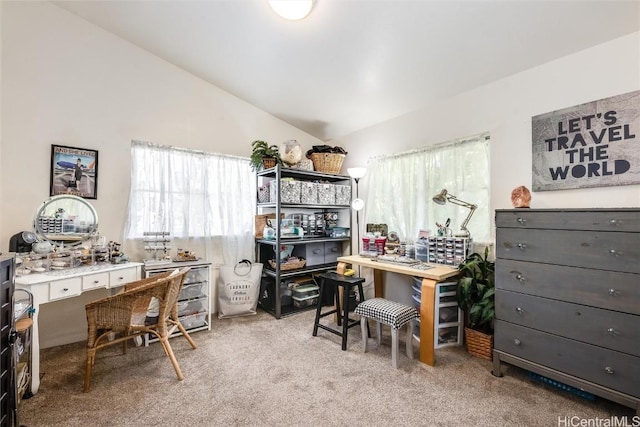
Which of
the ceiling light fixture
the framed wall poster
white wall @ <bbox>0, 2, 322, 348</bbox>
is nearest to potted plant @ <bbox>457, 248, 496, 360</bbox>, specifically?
the ceiling light fixture

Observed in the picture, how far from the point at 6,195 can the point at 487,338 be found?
400cm

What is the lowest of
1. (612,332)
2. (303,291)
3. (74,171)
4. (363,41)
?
(303,291)

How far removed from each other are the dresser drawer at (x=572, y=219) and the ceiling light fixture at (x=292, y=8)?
1986mm

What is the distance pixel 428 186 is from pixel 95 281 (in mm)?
3065

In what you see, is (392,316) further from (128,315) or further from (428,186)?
(128,315)

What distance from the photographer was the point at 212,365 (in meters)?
2.22

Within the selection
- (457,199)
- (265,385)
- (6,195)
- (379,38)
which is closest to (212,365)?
(265,385)

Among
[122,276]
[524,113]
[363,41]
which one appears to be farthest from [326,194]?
[122,276]

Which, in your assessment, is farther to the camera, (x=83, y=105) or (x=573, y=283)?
(x=83, y=105)

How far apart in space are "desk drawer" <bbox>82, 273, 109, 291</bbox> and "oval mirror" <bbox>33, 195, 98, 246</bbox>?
22.7 inches

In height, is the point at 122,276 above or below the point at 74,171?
below

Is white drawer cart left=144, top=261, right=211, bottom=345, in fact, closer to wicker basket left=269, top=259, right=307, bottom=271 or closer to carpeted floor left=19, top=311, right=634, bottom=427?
carpeted floor left=19, top=311, right=634, bottom=427

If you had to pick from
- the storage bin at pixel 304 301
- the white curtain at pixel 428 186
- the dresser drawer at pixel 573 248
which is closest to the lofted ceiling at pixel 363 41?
the white curtain at pixel 428 186

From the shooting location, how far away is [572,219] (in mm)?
1718
